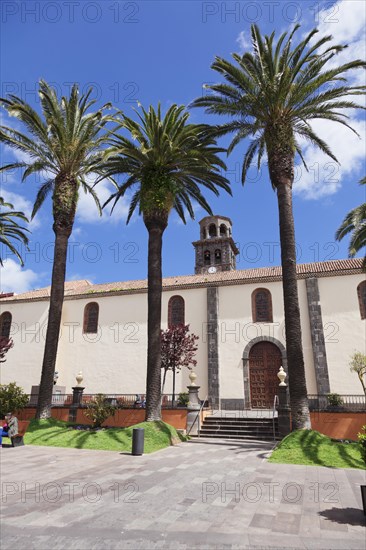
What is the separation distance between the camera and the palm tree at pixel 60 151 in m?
17.5

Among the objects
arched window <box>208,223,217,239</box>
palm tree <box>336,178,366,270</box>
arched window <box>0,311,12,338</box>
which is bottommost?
arched window <box>0,311,12,338</box>

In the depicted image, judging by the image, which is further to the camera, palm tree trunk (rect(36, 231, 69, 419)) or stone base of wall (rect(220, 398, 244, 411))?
stone base of wall (rect(220, 398, 244, 411))

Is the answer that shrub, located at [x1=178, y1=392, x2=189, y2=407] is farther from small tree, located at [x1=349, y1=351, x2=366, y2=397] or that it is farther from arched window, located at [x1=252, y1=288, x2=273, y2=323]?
small tree, located at [x1=349, y1=351, x2=366, y2=397]

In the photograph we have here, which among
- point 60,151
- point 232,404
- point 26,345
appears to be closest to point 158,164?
point 60,151

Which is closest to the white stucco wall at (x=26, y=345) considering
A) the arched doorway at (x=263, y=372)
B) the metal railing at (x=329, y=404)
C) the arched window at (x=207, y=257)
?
the arched doorway at (x=263, y=372)

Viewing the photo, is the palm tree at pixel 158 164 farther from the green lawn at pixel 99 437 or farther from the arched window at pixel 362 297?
the arched window at pixel 362 297

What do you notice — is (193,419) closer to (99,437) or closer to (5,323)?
(99,437)

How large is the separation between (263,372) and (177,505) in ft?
58.1

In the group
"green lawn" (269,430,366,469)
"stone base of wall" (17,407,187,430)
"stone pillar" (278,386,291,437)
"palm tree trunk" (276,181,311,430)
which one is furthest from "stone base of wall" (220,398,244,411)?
"green lawn" (269,430,366,469)

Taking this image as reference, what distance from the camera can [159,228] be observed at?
666 inches

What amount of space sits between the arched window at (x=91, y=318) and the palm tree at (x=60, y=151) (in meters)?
10.8

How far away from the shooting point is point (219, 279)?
26422mm

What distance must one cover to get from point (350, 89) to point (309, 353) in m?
14.3

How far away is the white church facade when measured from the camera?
2228cm
